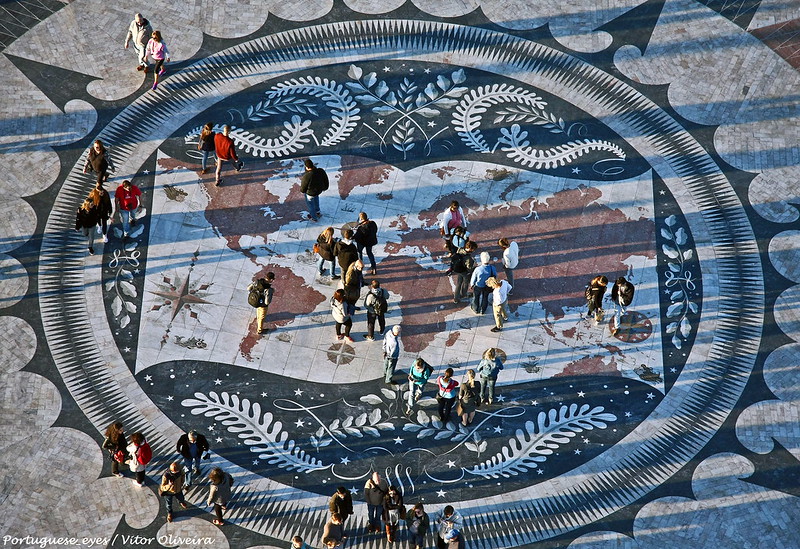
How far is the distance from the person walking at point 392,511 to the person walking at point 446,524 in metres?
0.86

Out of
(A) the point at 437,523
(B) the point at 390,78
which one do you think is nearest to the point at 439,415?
(A) the point at 437,523

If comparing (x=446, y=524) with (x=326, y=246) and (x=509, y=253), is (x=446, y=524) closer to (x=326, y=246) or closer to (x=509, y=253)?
(x=509, y=253)

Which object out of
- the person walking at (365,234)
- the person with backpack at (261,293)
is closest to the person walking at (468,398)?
the person walking at (365,234)

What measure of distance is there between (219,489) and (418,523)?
4.37 metres

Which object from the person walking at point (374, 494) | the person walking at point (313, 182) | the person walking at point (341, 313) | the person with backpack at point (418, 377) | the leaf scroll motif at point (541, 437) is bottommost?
the person walking at point (374, 494)

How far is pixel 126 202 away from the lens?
27.1m

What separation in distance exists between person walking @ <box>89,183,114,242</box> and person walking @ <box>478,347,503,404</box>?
1023 centimetres

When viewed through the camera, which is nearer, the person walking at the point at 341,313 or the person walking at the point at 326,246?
the person walking at the point at 341,313

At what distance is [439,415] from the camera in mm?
25609

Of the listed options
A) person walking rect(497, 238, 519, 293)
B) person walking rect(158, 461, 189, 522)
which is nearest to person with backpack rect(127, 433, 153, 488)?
person walking rect(158, 461, 189, 522)

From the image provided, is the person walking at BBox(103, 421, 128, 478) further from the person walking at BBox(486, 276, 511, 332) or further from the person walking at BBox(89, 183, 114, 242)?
the person walking at BBox(486, 276, 511, 332)

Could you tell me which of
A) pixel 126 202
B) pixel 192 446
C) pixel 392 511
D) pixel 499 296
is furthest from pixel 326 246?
pixel 392 511

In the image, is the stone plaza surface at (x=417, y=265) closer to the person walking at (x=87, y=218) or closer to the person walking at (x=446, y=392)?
the person walking at (x=446, y=392)

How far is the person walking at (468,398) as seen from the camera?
24266mm
